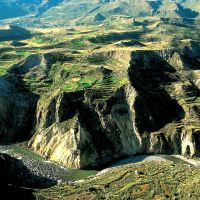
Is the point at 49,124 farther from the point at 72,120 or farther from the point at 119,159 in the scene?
the point at 119,159

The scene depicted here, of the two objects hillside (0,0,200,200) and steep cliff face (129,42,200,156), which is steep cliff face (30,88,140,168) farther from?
steep cliff face (129,42,200,156)

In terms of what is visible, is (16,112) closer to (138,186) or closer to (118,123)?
(118,123)

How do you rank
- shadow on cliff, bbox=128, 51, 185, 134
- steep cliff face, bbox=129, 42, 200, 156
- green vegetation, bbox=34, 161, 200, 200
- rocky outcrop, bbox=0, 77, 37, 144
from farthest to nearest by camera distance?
1. rocky outcrop, bbox=0, 77, 37, 144
2. shadow on cliff, bbox=128, 51, 185, 134
3. steep cliff face, bbox=129, 42, 200, 156
4. green vegetation, bbox=34, 161, 200, 200

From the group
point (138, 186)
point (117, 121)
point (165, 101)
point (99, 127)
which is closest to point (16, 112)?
point (99, 127)

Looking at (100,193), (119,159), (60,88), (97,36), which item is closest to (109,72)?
(60,88)

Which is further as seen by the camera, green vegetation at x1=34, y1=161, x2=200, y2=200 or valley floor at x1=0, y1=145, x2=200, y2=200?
valley floor at x1=0, y1=145, x2=200, y2=200

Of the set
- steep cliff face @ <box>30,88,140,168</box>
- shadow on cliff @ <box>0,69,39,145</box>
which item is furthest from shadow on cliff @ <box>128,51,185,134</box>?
shadow on cliff @ <box>0,69,39,145</box>

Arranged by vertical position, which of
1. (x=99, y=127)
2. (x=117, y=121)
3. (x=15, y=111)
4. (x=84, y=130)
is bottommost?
(x=84, y=130)

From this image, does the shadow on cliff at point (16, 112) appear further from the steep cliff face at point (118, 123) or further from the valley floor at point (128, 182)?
the valley floor at point (128, 182)
